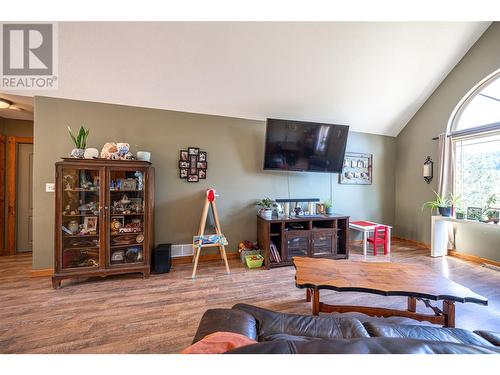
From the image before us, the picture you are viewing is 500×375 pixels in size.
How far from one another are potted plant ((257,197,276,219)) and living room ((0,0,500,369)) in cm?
3

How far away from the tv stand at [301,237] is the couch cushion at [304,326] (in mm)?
1661

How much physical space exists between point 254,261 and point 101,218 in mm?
2083

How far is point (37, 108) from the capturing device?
2.49 meters

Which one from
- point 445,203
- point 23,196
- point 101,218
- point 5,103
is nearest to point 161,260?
point 101,218

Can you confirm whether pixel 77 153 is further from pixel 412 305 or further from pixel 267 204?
pixel 412 305

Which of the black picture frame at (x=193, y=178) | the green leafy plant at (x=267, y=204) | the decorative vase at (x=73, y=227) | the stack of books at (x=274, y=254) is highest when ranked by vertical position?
the black picture frame at (x=193, y=178)

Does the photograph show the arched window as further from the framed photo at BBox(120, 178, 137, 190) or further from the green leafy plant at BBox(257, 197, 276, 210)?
the framed photo at BBox(120, 178, 137, 190)

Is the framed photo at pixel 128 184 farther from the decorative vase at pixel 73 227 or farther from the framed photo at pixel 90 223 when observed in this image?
the decorative vase at pixel 73 227

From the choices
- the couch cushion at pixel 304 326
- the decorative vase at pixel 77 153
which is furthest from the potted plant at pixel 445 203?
the decorative vase at pixel 77 153

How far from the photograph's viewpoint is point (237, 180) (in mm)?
3271

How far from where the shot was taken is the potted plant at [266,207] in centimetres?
295
